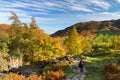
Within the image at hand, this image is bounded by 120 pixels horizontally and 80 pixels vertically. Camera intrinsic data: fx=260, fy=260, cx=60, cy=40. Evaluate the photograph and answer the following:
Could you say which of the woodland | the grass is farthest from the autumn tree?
the grass

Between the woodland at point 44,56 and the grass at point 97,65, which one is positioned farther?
the woodland at point 44,56

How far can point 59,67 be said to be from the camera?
1394 inches

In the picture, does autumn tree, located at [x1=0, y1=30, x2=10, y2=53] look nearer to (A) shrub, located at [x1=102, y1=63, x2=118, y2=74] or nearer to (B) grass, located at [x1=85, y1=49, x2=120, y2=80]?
(B) grass, located at [x1=85, y1=49, x2=120, y2=80]

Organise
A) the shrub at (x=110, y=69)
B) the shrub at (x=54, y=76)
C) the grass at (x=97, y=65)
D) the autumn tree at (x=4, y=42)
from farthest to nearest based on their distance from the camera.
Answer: the autumn tree at (x=4, y=42)
the shrub at (x=110, y=69)
the grass at (x=97, y=65)
the shrub at (x=54, y=76)

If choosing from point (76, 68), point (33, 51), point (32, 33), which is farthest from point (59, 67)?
point (32, 33)

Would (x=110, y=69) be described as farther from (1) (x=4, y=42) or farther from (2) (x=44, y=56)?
(1) (x=4, y=42)

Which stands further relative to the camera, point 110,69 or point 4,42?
point 4,42

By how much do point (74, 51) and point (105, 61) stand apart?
43401 millimetres

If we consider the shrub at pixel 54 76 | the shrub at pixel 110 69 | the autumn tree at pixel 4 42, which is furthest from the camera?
the autumn tree at pixel 4 42

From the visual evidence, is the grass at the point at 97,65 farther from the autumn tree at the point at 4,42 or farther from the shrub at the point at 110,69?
the autumn tree at the point at 4,42

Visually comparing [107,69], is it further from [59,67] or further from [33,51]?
[33,51]

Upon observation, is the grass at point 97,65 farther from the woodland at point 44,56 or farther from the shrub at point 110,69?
the shrub at point 110,69

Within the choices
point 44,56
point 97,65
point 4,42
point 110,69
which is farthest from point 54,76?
point 4,42

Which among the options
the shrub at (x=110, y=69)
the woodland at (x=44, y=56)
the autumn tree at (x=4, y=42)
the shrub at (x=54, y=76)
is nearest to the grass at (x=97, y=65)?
the woodland at (x=44, y=56)
